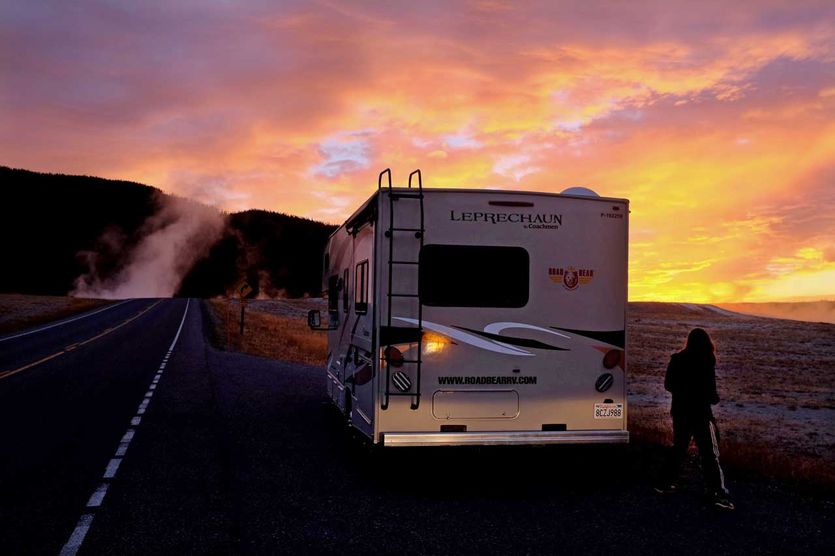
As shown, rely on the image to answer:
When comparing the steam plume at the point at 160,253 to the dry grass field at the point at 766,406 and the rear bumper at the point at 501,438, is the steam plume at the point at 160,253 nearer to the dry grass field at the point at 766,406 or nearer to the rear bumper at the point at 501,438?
the dry grass field at the point at 766,406

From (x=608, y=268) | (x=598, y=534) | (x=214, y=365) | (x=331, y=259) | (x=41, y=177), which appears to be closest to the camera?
(x=598, y=534)

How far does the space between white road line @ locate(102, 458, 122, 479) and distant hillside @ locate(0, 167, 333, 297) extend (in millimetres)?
126222

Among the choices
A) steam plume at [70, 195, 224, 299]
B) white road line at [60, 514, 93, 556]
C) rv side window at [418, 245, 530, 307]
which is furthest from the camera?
steam plume at [70, 195, 224, 299]

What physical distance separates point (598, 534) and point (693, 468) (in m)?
3.15

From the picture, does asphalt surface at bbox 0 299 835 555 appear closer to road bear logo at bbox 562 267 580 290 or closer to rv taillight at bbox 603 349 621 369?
rv taillight at bbox 603 349 621 369

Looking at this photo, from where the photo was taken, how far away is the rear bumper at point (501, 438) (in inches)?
274

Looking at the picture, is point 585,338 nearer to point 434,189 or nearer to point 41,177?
point 434,189

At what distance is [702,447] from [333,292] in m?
5.79

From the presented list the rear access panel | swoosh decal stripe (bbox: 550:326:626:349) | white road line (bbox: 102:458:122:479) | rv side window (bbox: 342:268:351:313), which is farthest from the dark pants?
white road line (bbox: 102:458:122:479)

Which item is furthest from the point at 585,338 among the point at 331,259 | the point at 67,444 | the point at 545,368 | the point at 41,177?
the point at 41,177

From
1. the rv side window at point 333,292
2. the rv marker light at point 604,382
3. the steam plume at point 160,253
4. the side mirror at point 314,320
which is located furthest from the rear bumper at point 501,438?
the steam plume at point 160,253

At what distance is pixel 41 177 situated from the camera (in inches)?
5497

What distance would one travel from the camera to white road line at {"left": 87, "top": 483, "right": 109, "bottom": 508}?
6.44 metres

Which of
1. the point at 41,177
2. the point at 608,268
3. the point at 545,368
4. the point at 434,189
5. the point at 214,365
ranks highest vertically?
the point at 41,177
